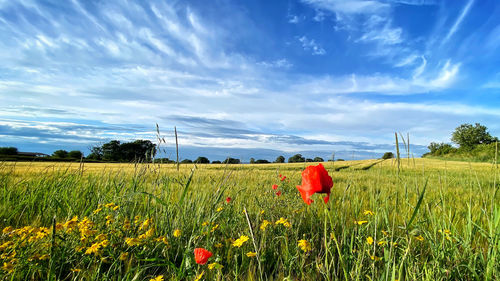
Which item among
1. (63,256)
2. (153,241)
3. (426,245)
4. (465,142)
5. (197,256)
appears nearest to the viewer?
(197,256)

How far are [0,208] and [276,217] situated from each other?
3.16 metres

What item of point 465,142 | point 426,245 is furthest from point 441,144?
point 426,245

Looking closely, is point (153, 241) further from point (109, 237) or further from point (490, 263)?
point (490, 263)

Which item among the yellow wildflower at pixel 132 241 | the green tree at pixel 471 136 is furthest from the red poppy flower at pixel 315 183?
the green tree at pixel 471 136

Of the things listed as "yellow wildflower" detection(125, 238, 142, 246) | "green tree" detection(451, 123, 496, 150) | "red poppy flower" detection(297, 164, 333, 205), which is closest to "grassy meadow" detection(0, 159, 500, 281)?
"yellow wildflower" detection(125, 238, 142, 246)

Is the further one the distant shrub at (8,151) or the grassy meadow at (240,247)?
the distant shrub at (8,151)

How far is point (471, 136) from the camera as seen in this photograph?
224ft

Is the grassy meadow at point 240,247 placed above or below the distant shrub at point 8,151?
below

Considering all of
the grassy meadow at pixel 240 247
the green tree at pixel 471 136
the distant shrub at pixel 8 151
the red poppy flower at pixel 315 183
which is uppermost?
the green tree at pixel 471 136

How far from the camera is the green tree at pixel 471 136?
6606 centimetres

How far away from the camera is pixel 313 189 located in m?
1.49

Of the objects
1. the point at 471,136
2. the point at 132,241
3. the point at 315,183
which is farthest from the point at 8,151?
the point at 471,136

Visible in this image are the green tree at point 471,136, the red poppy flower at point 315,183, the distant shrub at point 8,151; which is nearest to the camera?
the red poppy flower at point 315,183

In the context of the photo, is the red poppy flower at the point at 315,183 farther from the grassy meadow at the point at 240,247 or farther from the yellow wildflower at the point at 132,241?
the yellow wildflower at the point at 132,241
